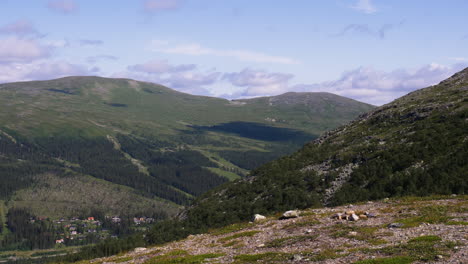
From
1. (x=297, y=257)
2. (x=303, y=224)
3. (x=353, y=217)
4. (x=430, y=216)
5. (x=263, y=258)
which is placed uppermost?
(x=430, y=216)

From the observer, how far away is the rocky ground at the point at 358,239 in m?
28.6

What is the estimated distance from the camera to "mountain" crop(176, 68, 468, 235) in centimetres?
6450

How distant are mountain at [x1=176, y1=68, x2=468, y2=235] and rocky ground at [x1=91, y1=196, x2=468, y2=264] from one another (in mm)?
14659

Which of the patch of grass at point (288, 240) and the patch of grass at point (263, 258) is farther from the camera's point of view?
the patch of grass at point (288, 240)

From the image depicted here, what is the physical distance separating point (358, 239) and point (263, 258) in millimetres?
8692

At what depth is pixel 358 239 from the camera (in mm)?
34344

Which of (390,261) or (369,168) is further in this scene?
(369,168)

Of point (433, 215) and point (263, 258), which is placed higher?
point (433, 215)

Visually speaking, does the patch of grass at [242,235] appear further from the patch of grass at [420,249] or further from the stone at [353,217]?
the patch of grass at [420,249]

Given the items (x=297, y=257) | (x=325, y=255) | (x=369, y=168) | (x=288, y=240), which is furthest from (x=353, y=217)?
(x=369, y=168)

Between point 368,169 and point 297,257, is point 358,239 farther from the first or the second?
point 368,169

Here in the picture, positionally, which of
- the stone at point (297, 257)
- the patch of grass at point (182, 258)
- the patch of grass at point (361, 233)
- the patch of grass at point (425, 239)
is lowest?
the patch of grass at point (182, 258)

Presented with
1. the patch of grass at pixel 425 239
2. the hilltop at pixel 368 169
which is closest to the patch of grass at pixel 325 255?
the patch of grass at pixel 425 239

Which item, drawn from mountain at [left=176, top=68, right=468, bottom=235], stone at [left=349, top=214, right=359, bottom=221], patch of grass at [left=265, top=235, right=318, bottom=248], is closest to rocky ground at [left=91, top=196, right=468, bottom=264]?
patch of grass at [left=265, top=235, right=318, bottom=248]
